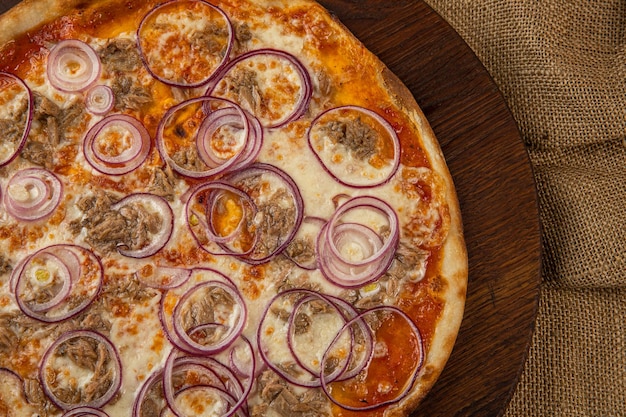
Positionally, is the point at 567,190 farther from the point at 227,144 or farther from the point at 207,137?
the point at 207,137

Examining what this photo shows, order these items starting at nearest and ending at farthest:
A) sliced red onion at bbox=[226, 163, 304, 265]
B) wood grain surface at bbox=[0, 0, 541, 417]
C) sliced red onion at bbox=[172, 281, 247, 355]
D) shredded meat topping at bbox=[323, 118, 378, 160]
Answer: sliced red onion at bbox=[172, 281, 247, 355]
sliced red onion at bbox=[226, 163, 304, 265]
shredded meat topping at bbox=[323, 118, 378, 160]
wood grain surface at bbox=[0, 0, 541, 417]

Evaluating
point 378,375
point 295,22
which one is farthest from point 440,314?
point 295,22

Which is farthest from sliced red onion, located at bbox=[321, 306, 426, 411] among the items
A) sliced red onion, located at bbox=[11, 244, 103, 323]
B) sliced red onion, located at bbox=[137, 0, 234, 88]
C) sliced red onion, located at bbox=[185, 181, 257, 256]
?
sliced red onion, located at bbox=[137, 0, 234, 88]

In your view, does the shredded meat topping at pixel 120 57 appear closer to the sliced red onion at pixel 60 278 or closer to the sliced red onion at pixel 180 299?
the sliced red onion at pixel 60 278

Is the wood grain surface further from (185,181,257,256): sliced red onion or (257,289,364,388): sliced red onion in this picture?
(185,181,257,256): sliced red onion

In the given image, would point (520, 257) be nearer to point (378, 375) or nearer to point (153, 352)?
point (378, 375)

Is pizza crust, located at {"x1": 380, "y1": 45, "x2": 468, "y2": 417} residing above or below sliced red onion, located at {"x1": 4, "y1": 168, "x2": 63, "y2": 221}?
below

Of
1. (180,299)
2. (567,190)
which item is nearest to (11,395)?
(180,299)
